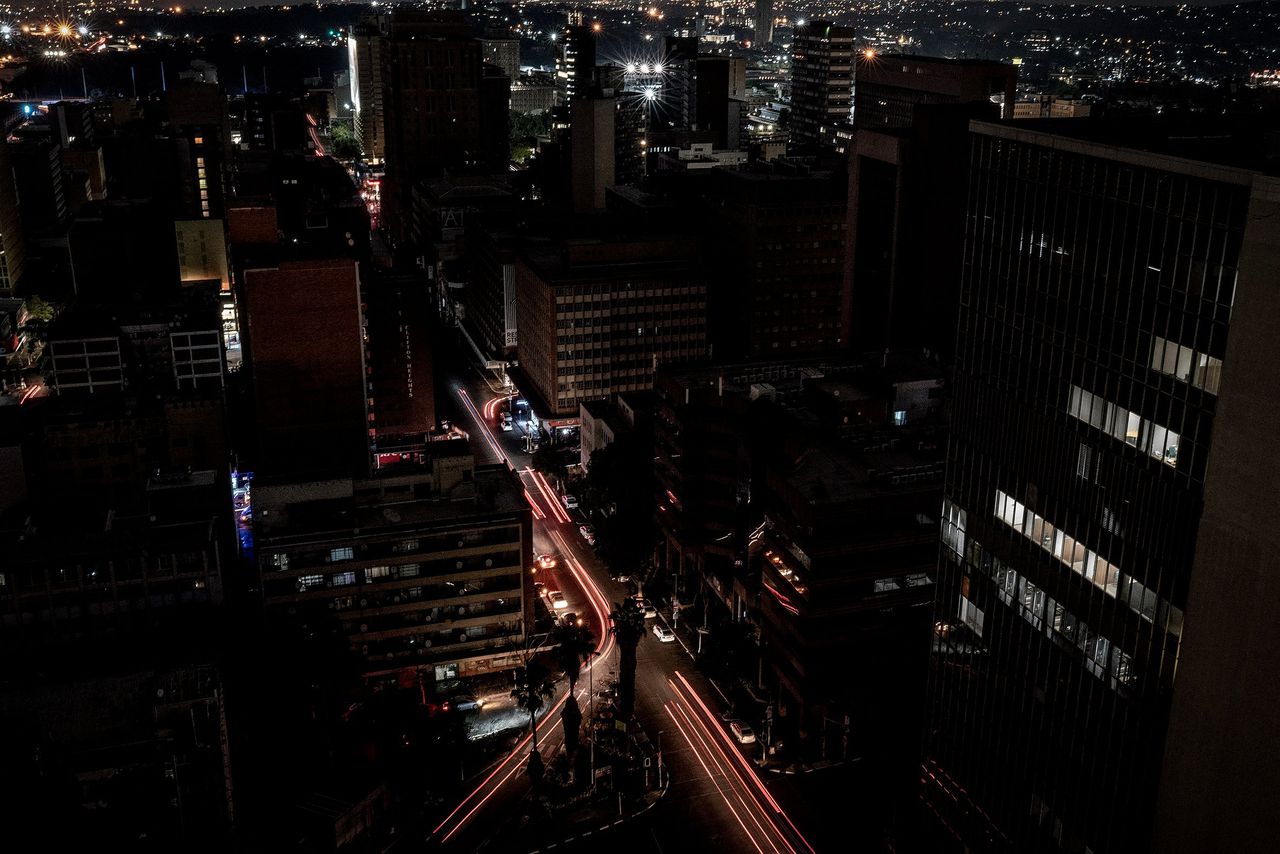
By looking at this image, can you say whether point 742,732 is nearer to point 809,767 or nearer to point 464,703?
point 809,767

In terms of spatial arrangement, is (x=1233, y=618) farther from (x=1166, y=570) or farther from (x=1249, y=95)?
(x=1249, y=95)

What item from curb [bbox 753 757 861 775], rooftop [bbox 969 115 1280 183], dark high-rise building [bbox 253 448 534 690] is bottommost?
curb [bbox 753 757 861 775]

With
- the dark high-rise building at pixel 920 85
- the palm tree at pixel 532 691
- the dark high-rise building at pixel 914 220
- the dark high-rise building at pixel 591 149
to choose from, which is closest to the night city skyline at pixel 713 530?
the dark high-rise building at pixel 914 220

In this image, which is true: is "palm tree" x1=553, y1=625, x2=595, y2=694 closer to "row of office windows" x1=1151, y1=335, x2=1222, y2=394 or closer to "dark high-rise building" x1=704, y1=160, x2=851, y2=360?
"row of office windows" x1=1151, y1=335, x2=1222, y2=394

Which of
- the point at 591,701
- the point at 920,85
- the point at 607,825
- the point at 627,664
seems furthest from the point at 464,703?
the point at 920,85

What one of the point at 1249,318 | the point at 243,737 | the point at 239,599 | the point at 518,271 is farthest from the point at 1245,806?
the point at 518,271

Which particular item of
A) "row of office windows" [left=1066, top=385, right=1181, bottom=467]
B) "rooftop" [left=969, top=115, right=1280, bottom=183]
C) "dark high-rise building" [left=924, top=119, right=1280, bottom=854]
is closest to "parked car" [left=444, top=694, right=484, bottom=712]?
"dark high-rise building" [left=924, top=119, right=1280, bottom=854]

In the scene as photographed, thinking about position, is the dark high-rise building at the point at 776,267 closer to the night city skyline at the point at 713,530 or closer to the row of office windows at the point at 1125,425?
the night city skyline at the point at 713,530
